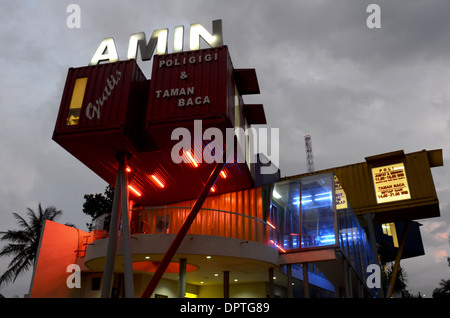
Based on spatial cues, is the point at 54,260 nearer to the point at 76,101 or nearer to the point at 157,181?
the point at 157,181

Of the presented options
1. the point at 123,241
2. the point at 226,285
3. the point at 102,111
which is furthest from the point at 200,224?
the point at 102,111

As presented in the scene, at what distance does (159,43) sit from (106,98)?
3.65 meters

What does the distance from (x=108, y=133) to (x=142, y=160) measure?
8.89ft

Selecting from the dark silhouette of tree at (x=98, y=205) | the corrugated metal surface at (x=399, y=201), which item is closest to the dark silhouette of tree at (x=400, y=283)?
the corrugated metal surface at (x=399, y=201)

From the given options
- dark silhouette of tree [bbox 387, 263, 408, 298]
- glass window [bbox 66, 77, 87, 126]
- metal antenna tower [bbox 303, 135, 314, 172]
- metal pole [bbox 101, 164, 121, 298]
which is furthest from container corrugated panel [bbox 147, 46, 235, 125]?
metal antenna tower [bbox 303, 135, 314, 172]

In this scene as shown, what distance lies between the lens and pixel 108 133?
13.8 m

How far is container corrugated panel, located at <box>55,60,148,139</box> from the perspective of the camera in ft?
46.1

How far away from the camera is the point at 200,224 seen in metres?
16.0

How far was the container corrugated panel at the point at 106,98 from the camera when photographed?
1404 centimetres

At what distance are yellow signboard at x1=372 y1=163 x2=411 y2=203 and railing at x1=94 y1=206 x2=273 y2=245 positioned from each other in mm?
8966

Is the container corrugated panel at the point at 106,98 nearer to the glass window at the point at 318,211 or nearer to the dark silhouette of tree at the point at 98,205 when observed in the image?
the glass window at the point at 318,211

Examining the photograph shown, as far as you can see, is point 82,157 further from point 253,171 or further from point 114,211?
point 253,171

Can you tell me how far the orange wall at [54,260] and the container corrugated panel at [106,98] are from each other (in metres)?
6.20

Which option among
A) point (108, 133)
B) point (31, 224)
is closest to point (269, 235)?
point (108, 133)
